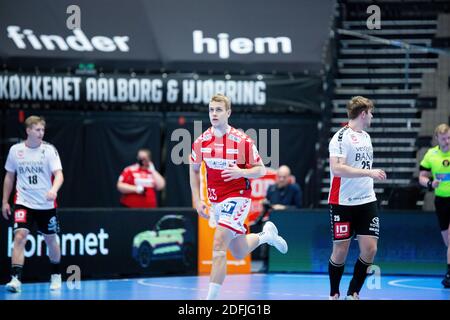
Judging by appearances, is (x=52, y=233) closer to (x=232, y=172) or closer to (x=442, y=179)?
(x=232, y=172)

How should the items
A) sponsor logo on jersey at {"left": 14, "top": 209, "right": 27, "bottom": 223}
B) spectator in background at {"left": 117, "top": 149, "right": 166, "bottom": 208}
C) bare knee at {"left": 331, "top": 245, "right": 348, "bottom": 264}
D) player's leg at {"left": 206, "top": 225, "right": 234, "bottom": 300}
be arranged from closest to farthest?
player's leg at {"left": 206, "top": 225, "right": 234, "bottom": 300} → bare knee at {"left": 331, "top": 245, "right": 348, "bottom": 264} → sponsor logo on jersey at {"left": 14, "top": 209, "right": 27, "bottom": 223} → spectator in background at {"left": 117, "top": 149, "right": 166, "bottom": 208}

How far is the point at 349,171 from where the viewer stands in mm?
9336

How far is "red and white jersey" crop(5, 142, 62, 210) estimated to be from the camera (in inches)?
472

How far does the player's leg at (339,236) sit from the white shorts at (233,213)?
1028mm

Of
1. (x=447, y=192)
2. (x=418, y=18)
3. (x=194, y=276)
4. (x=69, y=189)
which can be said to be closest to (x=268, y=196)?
(x=194, y=276)

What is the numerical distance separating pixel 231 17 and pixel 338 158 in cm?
Answer: 975

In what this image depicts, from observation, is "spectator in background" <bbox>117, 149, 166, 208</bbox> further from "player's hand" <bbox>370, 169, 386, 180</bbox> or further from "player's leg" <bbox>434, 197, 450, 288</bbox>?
"player's hand" <bbox>370, 169, 386, 180</bbox>

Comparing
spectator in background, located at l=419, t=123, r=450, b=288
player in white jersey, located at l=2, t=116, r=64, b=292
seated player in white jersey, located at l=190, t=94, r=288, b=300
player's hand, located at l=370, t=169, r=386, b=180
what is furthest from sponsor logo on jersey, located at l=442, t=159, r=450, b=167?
player in white jersey, located at l=2, t=116, r=64, b=292

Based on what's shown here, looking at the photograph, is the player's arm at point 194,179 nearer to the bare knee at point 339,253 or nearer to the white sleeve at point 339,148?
the white sleeve at point 339,148

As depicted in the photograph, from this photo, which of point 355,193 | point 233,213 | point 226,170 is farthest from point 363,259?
point 226,170

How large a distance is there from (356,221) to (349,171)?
0.68m

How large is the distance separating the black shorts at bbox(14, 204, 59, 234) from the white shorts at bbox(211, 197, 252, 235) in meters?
→ 3.42

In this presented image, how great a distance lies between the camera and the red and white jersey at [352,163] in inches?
376

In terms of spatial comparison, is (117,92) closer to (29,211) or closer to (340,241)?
(29,211)
